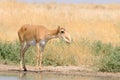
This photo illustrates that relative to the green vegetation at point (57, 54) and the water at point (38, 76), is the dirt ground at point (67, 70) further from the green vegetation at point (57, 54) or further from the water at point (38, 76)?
the water at point (38, 76)

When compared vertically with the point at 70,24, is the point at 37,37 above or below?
below

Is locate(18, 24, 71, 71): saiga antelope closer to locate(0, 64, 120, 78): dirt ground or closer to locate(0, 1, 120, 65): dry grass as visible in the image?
locate(0, 64, 120, 78): dirt ground

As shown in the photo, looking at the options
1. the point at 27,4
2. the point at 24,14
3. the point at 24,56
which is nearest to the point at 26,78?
the point at 24,56

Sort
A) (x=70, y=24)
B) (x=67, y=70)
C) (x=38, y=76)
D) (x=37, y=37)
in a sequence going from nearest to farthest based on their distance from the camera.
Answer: (x=38, y=76), (x=37, y=37), (x=67, y=70), (x=70, y=24)

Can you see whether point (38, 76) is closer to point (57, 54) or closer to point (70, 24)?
Answer: point (57, 54)

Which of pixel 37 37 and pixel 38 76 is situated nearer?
pixel 38 76

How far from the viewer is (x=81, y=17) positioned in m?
36.2

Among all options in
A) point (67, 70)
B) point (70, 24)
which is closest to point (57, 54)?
point (67, 70)

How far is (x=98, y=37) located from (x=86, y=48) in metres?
4.90

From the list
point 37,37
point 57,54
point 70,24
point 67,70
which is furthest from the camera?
point 70,24

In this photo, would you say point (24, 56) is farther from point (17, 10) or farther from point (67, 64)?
point (17, 10)

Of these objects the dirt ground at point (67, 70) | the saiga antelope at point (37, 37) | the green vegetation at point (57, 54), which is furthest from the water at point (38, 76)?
the green vegetation at point (57, 54)

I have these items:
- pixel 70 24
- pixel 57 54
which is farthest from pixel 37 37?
pixel 70 24

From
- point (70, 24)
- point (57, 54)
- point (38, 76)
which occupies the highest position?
point (70, 24)
